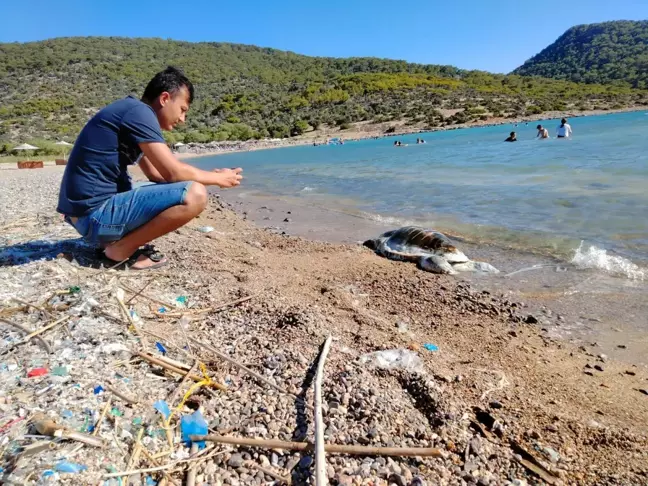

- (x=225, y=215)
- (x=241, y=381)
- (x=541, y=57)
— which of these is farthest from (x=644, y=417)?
(x=541, y=57)

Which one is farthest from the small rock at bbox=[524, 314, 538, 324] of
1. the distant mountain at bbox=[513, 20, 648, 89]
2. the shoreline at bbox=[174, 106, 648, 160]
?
the distant mountain at bbox=[513, 20, 648, 89]

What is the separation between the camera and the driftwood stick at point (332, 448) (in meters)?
1.57

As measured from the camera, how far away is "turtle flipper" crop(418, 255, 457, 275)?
473 centimetres

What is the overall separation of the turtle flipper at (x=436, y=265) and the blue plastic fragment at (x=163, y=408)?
145 inches

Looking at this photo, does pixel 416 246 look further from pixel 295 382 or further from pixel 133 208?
pixel 295 382

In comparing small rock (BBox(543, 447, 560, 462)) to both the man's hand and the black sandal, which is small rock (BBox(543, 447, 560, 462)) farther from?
the black sandal

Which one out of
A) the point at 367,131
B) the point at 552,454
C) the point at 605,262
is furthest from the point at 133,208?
the point at 367,131

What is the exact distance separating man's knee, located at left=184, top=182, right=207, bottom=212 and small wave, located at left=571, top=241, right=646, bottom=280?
415 cm

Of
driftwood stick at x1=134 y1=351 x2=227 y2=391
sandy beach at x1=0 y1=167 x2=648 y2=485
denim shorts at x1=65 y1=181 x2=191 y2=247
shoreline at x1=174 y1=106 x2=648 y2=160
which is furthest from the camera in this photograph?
shoreline at x1=174 y1=106 x2=648 y2=160

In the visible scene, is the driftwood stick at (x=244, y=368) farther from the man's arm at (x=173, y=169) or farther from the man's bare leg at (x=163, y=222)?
the man's arm at (x=173, y=169)

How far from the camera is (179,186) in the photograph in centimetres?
299

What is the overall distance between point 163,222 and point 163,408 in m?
1.66

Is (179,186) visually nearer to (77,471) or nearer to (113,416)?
(113,416)

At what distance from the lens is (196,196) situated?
302cm
